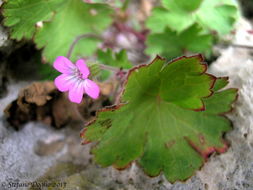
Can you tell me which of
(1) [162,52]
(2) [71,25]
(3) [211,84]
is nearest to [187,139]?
(3) [211,84]

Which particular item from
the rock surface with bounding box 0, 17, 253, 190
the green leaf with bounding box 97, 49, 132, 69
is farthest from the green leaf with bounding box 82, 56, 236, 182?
the green leaf with bounding box 97, 49, 132, 69

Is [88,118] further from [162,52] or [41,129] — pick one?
[162,52]

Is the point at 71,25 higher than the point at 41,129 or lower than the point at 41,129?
higher

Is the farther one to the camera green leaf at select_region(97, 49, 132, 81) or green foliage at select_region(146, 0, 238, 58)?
green foliage at select_region(146, 0, 238, 58)

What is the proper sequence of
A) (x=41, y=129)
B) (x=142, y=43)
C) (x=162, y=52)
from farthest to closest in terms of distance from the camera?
(x=142, y=43)
(x=162, y=52)
(x=41, y=129)

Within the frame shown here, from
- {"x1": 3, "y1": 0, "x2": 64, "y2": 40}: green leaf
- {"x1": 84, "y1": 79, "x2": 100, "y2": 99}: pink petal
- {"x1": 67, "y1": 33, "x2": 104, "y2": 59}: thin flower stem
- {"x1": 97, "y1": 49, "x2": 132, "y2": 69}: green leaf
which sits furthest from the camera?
{"x1": 67, "y1": 33, "x2": 104, "y2": 59}: thin flower stem

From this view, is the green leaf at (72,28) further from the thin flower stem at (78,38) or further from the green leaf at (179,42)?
the green leaf at (179,42)

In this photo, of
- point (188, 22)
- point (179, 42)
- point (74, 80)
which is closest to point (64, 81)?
point (74, 80)

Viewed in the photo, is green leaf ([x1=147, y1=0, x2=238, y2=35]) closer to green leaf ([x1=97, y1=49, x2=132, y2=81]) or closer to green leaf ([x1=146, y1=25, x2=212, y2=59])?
green leaf ([x1=146, y1=25, x2=212, y2=59])
